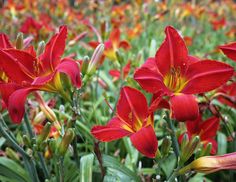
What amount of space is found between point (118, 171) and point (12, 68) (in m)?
0.45

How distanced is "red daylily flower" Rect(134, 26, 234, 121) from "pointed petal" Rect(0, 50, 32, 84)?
297mm

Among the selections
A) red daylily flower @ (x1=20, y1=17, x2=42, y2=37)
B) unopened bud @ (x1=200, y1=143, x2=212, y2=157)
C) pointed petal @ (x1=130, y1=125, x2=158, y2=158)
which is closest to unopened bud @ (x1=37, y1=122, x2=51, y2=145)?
pointed petal @ (x1=130, y1=125, x2=158, y2=158)

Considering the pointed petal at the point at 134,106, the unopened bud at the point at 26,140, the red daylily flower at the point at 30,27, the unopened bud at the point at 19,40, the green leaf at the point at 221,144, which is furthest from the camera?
the red daylily flower at the point at 30,27

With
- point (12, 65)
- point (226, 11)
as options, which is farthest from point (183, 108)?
point (226, 11)

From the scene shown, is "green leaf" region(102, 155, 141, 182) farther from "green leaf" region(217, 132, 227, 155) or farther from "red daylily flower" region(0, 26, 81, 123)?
"green leaf" region(217, 132, 227, 155)

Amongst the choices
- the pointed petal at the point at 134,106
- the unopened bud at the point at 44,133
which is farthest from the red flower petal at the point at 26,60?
the pointed petal at the point at 134,106

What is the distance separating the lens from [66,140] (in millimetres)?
1040

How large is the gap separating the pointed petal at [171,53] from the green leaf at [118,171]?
0.36 m

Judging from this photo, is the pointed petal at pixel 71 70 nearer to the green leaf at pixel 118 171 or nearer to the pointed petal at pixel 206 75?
the pointed petal at pixel 206 75

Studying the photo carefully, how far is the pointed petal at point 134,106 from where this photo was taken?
1032mm

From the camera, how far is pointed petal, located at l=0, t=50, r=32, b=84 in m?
1.01

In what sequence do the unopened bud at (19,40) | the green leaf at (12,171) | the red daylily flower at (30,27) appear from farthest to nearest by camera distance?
the red daylily flower at (30,27), the green leaf at (12,171), the unopened bud at (19,40)

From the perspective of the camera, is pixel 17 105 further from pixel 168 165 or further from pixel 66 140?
pixel 168 165

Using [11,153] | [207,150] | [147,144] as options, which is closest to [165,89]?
[147,144]
